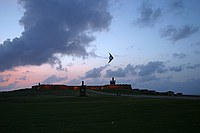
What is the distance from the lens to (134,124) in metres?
15.7

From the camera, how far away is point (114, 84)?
139250mm

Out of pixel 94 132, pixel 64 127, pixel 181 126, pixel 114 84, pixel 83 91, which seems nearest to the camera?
pixel 94 132

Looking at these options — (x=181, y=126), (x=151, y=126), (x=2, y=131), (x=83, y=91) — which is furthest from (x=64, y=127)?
(x=83, y=91)

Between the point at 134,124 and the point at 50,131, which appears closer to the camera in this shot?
the point at 50,131

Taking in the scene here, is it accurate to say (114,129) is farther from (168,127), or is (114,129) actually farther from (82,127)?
(168,127)

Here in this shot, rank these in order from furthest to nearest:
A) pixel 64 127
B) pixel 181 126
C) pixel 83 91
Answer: pixel 83 91
pixel 64 127
pixel 181 126

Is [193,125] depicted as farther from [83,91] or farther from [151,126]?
[83,91]

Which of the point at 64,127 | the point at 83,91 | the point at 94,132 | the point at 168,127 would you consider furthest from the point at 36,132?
the point at 83,91

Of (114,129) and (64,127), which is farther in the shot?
(64,127)

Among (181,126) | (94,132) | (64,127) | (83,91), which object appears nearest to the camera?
(94,132)

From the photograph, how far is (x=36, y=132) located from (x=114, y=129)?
13.8ft

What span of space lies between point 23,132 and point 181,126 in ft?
28.4

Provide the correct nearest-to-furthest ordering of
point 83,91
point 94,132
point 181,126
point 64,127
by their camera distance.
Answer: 1. point 94,132
2. point 181,126
3. point 64,127
4. point 83,91

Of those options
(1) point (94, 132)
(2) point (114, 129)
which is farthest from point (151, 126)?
(1) point (94, 132)
